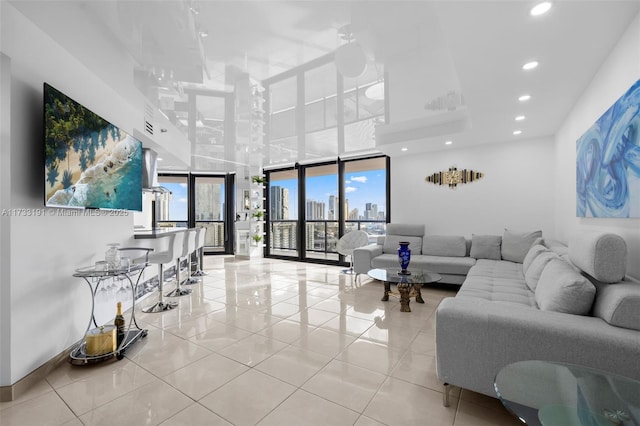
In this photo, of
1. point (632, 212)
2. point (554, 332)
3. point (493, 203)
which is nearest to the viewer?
point (554, 332)

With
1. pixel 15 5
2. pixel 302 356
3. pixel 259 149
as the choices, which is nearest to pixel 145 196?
pixel 259 149

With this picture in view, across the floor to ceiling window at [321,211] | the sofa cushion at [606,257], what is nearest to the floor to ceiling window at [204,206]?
the floor to ceiling window at [321,211]

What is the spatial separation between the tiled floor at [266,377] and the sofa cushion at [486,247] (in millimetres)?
1838

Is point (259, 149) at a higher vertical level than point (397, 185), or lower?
higher

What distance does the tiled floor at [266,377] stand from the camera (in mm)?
1664

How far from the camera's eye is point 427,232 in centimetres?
562

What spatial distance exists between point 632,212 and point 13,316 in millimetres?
4103

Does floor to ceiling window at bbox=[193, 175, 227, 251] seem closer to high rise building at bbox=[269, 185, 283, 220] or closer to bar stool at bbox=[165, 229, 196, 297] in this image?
high rise building at bbox=[269, 185, 283, 220]

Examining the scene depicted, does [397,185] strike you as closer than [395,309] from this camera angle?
No

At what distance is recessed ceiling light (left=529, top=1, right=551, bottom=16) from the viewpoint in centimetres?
171

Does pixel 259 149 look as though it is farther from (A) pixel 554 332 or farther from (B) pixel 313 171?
(A) pixel 554 332

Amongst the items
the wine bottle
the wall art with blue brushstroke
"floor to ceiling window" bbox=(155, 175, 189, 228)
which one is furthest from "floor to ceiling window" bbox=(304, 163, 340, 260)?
the wine bottle

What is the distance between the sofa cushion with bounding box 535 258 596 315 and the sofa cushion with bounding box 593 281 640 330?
70 mm

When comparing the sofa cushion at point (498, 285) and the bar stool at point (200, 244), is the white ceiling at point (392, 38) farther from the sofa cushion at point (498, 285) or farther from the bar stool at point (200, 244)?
A: the bar stool at point (200, 244)
